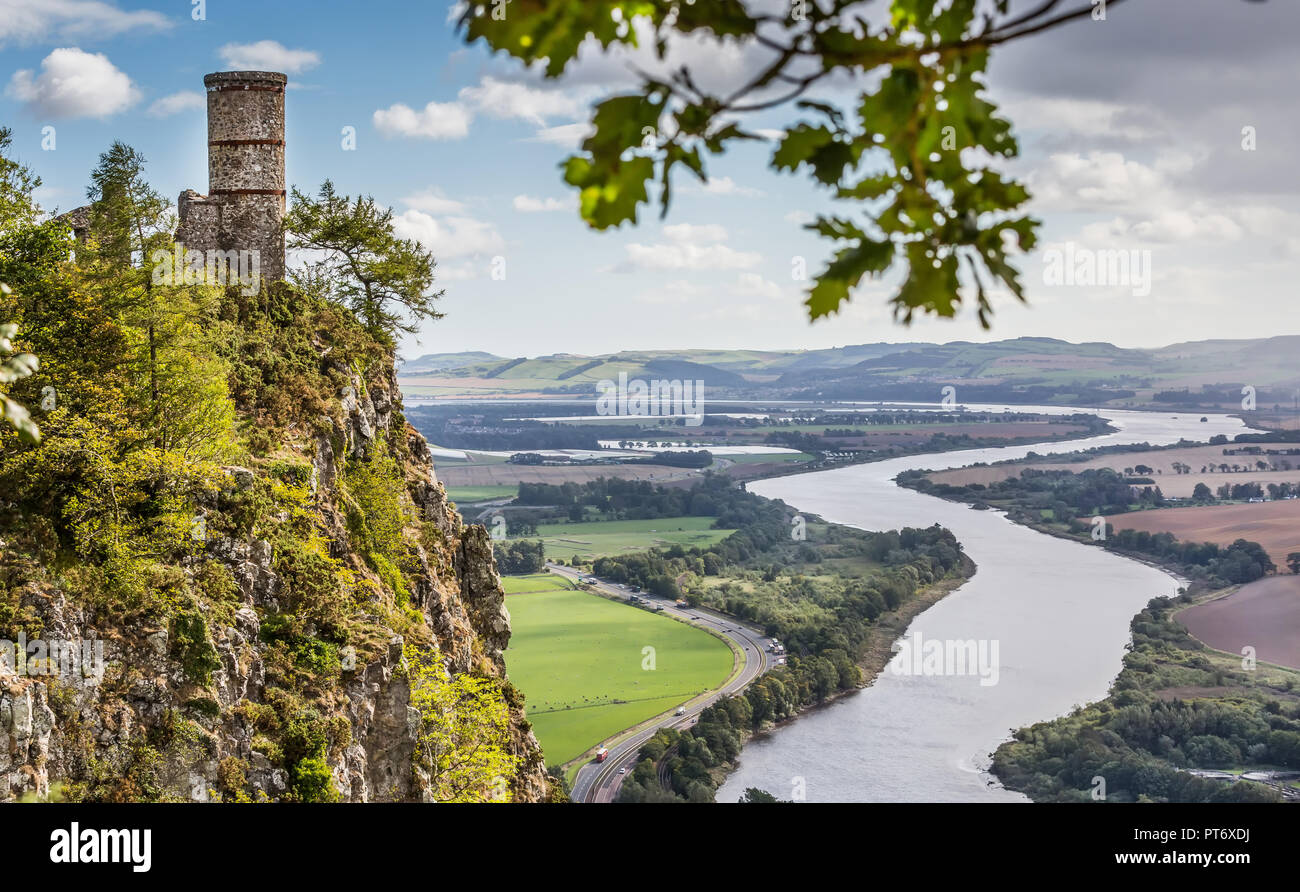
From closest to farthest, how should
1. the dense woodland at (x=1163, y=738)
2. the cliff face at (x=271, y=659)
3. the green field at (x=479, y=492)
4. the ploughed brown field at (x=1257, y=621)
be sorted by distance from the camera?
the cliff face at (x=271, y=659)
the dense woodland at (x=1163, y=738)
the ploughed brown field at (x=1257, y=621)
the green field at (x=479, y=492)

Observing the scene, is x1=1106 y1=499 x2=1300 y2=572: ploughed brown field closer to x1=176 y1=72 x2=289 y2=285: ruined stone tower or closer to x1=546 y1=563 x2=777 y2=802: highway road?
x1=546 y1=563 x2=777 y2=802: highway road

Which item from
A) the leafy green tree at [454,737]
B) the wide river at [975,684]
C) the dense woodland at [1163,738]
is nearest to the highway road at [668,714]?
the wide river at [975,684]

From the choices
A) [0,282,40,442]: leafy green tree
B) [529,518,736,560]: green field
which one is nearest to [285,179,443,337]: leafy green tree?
[0,282,40,442]: leafy green tree

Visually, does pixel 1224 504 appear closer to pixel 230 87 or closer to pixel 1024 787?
pixel 1024 787

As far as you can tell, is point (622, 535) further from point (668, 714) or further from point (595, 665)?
point (668, 714)

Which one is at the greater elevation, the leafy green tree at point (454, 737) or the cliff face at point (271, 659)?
the cliff face at point (271, 659)

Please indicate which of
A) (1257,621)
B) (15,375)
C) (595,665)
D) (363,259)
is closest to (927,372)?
(1257,621)

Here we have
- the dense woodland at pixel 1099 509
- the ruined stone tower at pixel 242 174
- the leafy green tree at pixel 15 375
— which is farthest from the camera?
the dense woodland at pixel 1099 509

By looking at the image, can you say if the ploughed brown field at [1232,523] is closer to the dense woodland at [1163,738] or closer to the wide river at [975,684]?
the wide river at [975,684]
